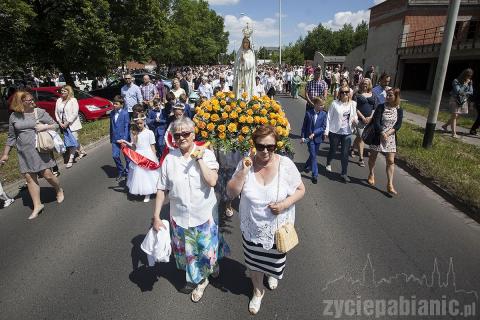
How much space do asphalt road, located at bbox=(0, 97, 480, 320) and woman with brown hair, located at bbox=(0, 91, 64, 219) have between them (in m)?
0.77

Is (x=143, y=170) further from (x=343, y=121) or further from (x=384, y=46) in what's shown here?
(x=384, y=46)

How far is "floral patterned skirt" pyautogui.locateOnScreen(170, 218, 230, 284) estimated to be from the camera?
126 inches

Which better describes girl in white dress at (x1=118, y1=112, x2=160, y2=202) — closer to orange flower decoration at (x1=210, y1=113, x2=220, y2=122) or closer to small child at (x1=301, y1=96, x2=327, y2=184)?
orange flower decoration at (x1=210, y1=113, x2=220, y2=122)

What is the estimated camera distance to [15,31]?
12.9 meters

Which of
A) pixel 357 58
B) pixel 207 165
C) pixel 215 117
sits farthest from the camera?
pixel 357 58

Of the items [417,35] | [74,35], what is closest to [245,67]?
[74,35]

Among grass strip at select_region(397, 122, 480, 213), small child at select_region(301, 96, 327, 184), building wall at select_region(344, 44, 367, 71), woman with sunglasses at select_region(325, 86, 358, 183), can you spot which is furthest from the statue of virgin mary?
building wall at select_region(344, 44, 367, 71)

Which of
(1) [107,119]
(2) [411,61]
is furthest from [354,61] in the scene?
(1) [107,119]

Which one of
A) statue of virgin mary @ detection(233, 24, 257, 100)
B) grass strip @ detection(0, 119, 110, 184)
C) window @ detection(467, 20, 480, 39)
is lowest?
grass strip @ detection(0, 119, 110, 184)

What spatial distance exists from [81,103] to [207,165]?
12.9 meters

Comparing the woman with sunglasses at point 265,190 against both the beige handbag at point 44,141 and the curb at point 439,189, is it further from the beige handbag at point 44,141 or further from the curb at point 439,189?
the curb at point 439,189

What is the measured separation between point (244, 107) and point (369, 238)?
2733 millimetres

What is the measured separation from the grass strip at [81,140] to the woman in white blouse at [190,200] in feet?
19.1

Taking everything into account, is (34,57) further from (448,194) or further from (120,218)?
(448,194)
